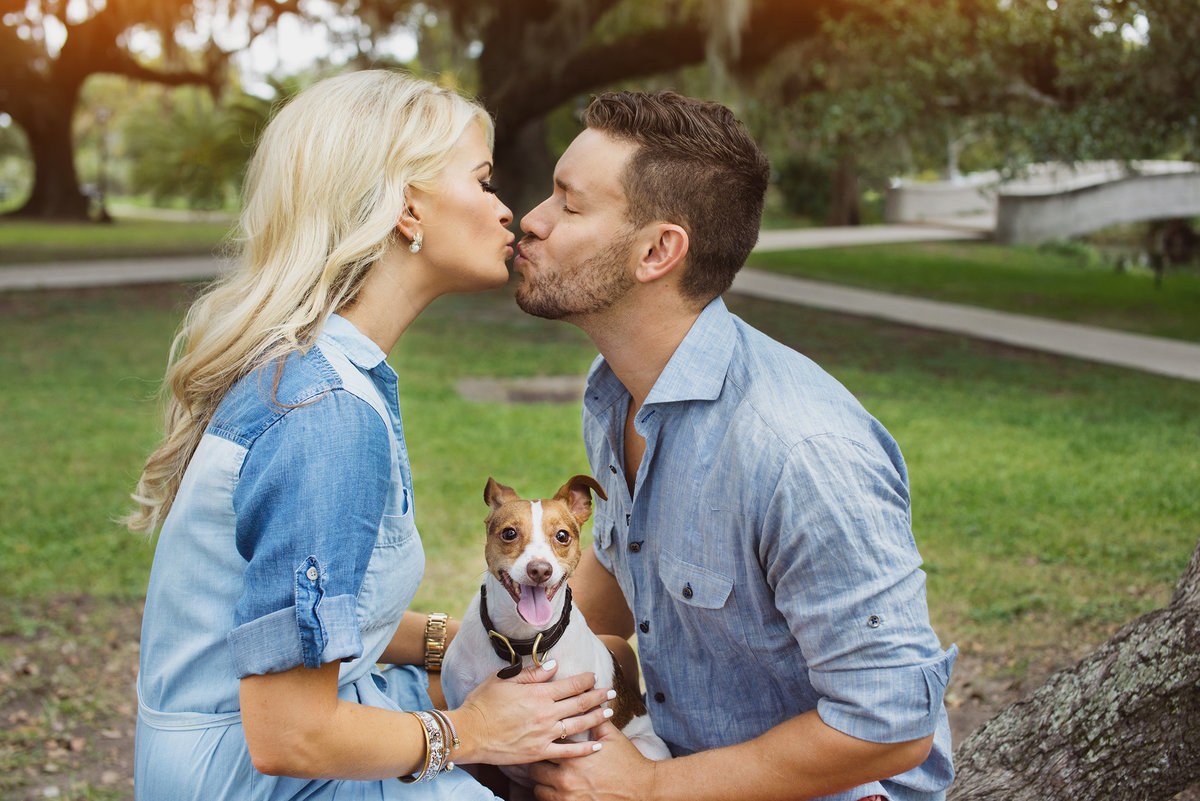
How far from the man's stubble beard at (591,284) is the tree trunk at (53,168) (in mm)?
32852

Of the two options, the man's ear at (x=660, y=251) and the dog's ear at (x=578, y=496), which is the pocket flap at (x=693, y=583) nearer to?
the dog's ear at (x=578, y=496)

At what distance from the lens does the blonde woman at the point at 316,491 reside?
173 centimetres

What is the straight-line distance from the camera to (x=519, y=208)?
17.6 metres

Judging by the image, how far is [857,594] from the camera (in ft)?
6.01

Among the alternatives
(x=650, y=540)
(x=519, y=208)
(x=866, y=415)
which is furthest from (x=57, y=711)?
(x=519, y=208)

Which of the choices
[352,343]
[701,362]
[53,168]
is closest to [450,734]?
[352,343]

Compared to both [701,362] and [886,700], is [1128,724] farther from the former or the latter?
[701,362]

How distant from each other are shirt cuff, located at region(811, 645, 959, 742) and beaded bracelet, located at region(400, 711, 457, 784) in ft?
2.30

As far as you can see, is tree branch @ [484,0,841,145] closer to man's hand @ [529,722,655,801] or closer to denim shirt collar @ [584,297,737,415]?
denim shirt collar @ [584,297,737,415]

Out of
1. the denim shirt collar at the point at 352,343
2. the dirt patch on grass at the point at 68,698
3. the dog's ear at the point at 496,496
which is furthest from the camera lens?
the dirt patch on grass at the point at 68,698

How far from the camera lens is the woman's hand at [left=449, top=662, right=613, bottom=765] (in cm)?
202

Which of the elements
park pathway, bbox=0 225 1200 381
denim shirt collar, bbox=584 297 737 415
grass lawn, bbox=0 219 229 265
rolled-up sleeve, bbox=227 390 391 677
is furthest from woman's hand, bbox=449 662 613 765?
grass lawn, bbox=0 219 229 265

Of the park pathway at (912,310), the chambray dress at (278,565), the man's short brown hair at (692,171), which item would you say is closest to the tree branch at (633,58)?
the park pathway at (912,310)

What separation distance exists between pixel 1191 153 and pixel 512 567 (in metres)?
9.70
